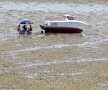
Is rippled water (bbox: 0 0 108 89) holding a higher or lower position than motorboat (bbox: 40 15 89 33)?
higher

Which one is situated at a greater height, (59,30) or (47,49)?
Answer: (47,49)

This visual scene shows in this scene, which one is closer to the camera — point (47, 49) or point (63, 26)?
point (47, 49)

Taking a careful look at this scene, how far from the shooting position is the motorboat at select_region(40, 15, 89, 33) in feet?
125

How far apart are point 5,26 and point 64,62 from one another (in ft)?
59.8

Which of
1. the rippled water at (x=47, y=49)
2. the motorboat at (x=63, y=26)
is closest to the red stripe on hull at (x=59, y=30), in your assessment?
the motorboat at (x=63, y=26)

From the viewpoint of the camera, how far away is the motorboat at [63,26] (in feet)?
125

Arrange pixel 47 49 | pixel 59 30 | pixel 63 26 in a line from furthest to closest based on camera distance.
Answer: pixel 63 26, pixel 59 30, pixel 47 49

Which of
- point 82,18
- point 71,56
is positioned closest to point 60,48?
point 71,56

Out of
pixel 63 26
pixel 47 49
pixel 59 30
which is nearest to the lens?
pixel 47 49

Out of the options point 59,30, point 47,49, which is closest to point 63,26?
point 59,30

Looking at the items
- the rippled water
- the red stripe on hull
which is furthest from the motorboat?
the rippled water

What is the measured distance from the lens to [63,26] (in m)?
38.5

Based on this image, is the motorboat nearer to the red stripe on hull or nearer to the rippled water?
the red stripe on hull

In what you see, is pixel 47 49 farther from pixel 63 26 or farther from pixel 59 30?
pixel 63 26
